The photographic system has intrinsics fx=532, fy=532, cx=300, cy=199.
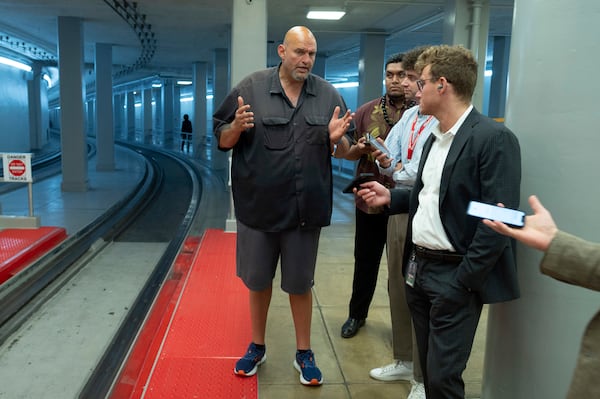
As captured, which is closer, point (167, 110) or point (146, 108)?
point (167, 110)

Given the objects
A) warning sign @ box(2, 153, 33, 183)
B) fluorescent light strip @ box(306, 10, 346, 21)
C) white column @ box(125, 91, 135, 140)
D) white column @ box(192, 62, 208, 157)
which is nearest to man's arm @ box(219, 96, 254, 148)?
warning sign @ box(2, 153, 33, 183)

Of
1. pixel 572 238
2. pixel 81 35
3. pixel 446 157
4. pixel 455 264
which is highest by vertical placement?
pixel 81 35

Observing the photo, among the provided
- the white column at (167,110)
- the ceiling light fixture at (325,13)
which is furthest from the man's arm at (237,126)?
the white column at (167,110)

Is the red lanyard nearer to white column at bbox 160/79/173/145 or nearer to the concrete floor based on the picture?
the concrete floor

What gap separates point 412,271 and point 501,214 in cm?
90

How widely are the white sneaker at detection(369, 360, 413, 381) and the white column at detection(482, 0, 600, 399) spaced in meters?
→ 1.21

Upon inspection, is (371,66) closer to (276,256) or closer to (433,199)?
(276,256)

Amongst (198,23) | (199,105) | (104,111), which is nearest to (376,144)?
(198,23)

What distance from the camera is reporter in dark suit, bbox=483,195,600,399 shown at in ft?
4.10

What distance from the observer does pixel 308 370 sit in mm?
3203

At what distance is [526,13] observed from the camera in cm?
196

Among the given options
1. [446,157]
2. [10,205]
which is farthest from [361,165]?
[10,205]

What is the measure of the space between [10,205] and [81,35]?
514cm

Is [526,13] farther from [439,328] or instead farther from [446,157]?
[439,328]
